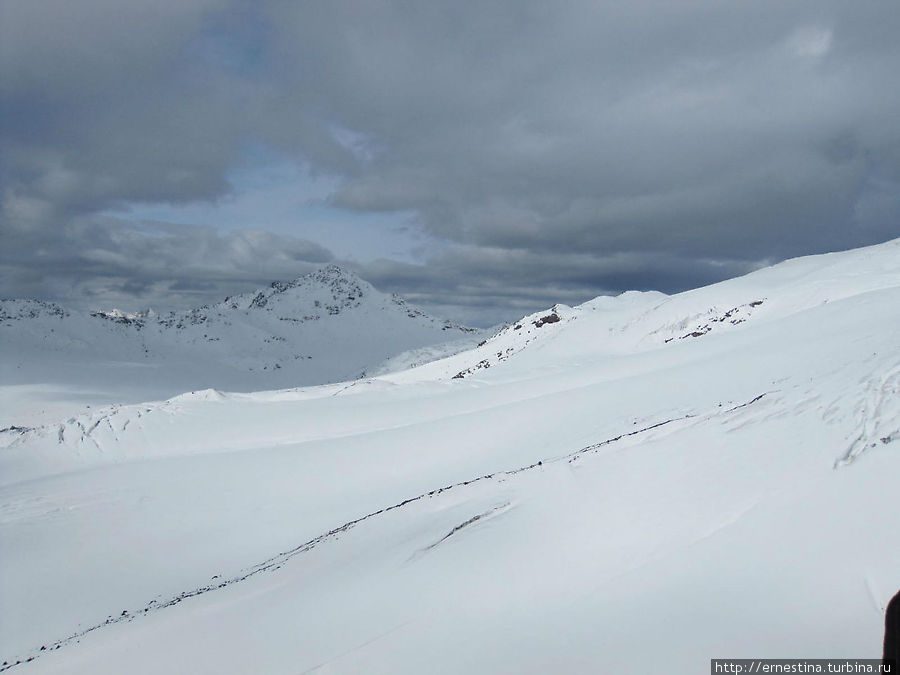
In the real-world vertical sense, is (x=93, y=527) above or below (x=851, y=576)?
above

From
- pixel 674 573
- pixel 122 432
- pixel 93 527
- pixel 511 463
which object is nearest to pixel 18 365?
pixel 122 432

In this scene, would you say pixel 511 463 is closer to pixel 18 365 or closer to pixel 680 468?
pixel 680 468

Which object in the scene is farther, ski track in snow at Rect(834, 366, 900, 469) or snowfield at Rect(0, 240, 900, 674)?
ski track in snow at Rect(834, 366, 900, 469)


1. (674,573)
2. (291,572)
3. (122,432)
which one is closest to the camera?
(674,573)

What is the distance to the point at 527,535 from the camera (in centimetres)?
1138

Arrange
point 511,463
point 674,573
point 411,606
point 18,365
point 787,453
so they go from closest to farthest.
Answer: point 674,573, point 411,606, point 787,453, point 511,463, point 18,365

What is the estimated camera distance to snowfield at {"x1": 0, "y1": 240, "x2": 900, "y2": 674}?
25.3ft

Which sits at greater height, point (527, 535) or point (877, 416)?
point (877, 416)

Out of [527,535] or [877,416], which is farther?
[527,535]

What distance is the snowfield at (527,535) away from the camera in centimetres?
770

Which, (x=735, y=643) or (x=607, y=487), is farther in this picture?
(x=607, y=487)

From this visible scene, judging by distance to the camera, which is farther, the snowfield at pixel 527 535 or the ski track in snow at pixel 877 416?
the ski track in snow at pixel 877 416

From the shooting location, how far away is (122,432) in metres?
37.1

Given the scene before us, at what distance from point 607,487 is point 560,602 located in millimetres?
4100
